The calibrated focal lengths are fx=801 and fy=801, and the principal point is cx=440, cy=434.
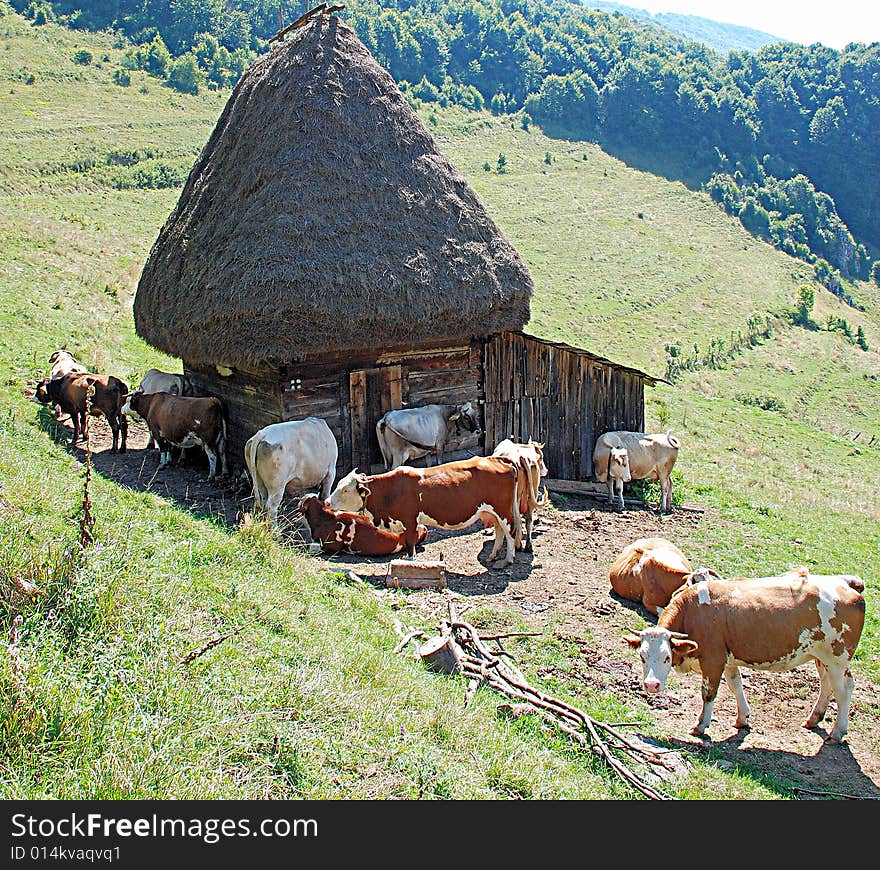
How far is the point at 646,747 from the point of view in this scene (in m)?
5.93

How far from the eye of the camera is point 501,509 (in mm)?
10180

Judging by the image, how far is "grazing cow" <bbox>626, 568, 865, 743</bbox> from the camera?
6605mm

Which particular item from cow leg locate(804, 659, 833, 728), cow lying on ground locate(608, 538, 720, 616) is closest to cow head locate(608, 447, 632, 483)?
cow lying on ground locate(608, 538, 720, 616)

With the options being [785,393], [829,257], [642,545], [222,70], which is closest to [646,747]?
[642,545]

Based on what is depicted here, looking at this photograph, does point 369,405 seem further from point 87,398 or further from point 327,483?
point 87,398

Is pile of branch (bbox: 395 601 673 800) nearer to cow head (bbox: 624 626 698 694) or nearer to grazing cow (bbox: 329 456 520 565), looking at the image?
cow head (bbox: 624 626 698 694)

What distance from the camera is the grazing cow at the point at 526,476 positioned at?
10859 mm

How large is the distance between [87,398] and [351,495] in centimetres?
529

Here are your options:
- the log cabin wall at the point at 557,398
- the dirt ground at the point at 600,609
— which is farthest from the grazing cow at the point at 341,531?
the log cabin wall at the point at 557,398

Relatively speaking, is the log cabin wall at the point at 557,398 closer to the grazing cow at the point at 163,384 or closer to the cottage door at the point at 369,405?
the cottage door at the point at 369,405

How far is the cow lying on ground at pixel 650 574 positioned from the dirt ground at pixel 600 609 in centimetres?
16

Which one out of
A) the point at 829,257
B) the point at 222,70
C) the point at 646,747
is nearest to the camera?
the point at 646,747

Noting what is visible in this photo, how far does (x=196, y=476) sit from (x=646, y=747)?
845cm
